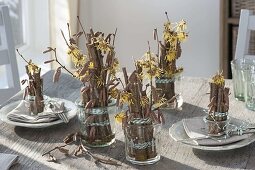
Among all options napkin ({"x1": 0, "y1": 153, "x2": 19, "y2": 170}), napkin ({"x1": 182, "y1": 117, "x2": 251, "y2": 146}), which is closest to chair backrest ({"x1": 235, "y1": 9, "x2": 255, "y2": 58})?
napkin ({"x1": 182, "y1": 117, "x2": 251, "y2": 146})

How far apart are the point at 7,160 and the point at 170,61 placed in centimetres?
61

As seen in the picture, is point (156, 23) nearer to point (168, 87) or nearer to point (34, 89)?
point (168, 87)

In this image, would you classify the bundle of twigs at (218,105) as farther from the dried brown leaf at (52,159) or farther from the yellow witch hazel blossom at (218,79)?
the dried brown leaf at (52,159)

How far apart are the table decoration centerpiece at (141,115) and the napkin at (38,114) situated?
300mm

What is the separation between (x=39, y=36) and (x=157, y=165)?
201 centimetres

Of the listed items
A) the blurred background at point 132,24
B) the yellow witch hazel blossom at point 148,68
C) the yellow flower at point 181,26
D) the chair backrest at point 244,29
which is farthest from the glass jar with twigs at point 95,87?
the blurred background at point 132,24

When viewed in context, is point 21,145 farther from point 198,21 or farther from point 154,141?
point 198,21

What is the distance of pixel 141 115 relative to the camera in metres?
1.33

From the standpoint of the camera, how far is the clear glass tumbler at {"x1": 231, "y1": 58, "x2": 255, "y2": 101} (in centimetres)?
174

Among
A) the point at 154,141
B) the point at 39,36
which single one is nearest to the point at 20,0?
the point at 39,36

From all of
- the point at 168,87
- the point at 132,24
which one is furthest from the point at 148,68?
the point at 132,24

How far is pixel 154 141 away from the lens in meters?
1.36

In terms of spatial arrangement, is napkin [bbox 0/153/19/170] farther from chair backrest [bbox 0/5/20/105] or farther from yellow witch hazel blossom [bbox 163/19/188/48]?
chair backrest [bbox 0/5/20/105]

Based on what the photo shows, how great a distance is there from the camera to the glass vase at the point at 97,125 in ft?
4.71
